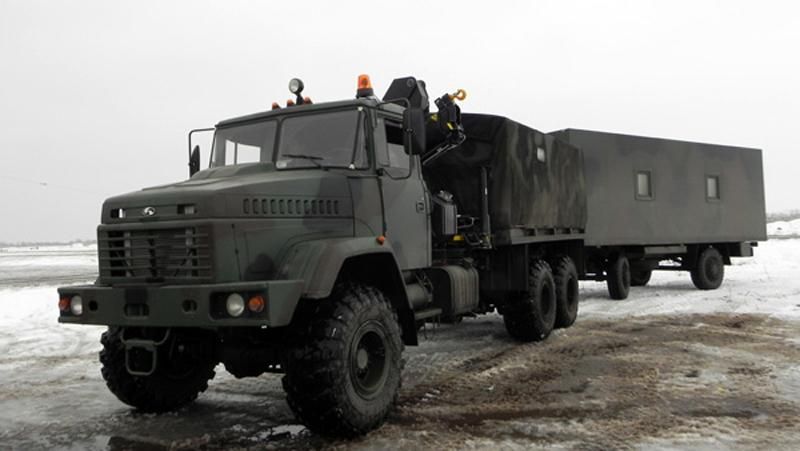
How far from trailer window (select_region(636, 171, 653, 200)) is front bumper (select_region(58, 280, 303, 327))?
11804 mm

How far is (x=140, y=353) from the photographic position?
4.96 m

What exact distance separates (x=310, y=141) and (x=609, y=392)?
138 inches

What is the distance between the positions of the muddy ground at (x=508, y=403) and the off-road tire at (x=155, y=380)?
0.16 metres

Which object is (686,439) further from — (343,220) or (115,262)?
(115,262)

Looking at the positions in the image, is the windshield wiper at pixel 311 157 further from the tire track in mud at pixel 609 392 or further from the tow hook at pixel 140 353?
the tire track in mud at pixel 609 392

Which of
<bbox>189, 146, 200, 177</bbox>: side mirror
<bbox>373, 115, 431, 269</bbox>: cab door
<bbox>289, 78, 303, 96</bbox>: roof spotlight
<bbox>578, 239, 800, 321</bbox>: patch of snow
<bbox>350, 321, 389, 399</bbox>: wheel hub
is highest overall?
<bbox>289, 78, 303, 96</bbox>: roof spotlight

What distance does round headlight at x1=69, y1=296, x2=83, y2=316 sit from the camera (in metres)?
4.67

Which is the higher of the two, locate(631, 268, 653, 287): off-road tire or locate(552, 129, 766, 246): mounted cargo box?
locate(552, 129, 766, 246): mounted cargo box

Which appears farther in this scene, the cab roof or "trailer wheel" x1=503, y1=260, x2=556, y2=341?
"trailer wheel" x1=503, y1=260, x2=556, y2=341

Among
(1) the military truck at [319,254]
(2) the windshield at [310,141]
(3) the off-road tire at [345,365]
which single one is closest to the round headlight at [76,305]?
(1) the military truck at [319,254]

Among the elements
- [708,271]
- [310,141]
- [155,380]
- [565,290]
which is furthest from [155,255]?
[708,271]

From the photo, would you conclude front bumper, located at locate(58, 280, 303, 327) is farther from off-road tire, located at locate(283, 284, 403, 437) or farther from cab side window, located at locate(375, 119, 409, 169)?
cab side window, located at locate(375, 119, 409, 169)

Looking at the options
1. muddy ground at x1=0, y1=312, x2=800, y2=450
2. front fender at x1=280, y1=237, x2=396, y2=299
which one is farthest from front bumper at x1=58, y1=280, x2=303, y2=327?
muddy ground at x1=0, y1=312, x2=800, y2=450

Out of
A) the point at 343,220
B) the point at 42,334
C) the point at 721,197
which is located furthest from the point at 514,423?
the point at 721,197
